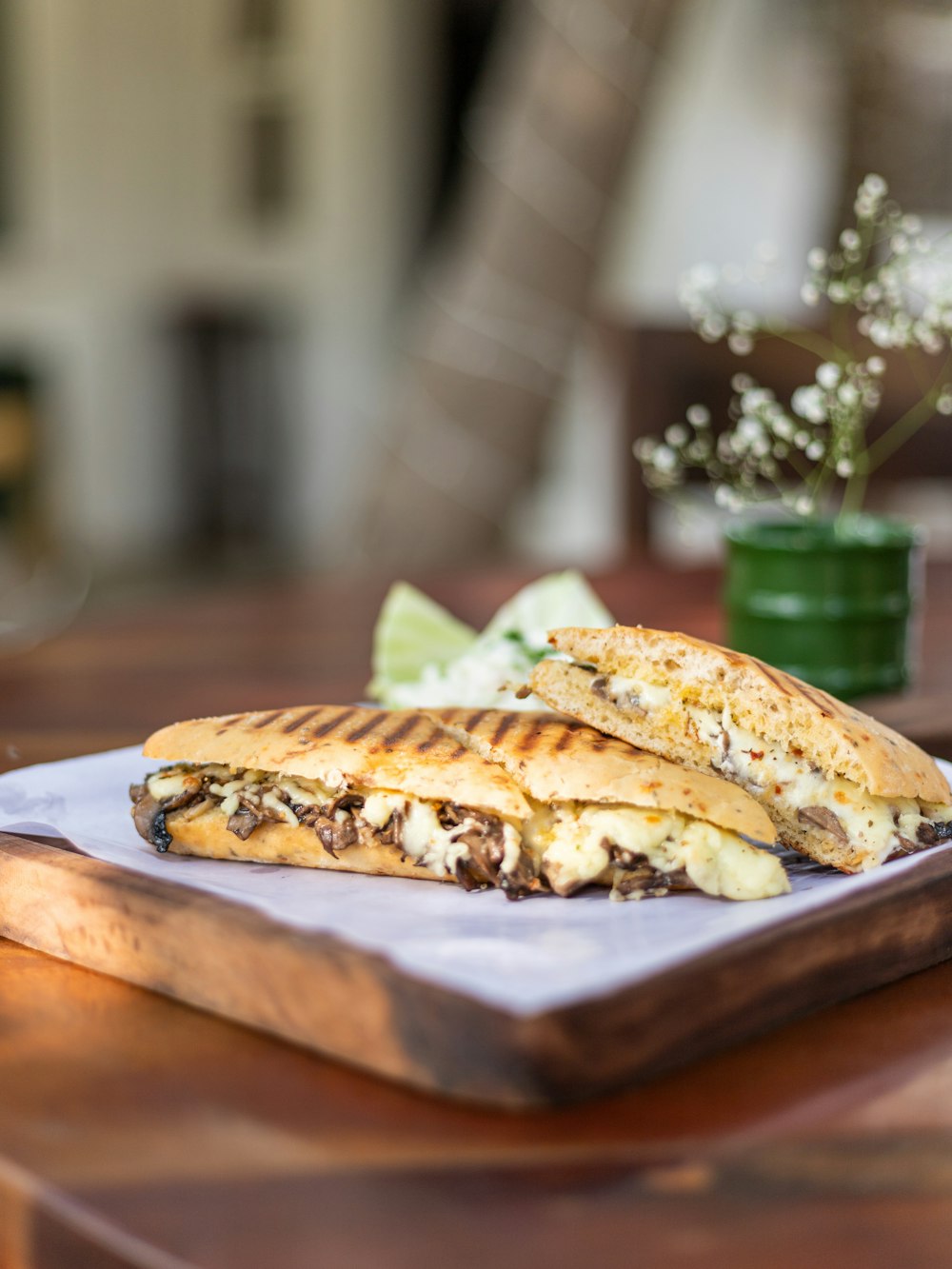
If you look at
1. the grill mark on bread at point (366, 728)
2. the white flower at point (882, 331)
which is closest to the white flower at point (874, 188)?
the white flower at point (882, 331)

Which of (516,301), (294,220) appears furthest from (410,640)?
(294,220)

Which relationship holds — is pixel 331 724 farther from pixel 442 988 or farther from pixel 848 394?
pixel 848 394

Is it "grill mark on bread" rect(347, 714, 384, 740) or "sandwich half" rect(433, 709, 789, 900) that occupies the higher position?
"grill mark on bread" rect(347, 714, 384, 740)

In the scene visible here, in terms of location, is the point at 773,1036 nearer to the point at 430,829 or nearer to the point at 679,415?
the point at 430,829

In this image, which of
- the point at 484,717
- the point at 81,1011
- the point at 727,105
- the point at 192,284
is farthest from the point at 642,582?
the point at 192,284

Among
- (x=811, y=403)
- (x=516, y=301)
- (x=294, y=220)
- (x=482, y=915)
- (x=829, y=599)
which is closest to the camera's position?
(x=482, y=915)

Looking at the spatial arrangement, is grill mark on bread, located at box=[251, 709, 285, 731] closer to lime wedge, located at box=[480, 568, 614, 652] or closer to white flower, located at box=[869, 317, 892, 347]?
lime wedge, located at box=[480, 568, 614, 652]

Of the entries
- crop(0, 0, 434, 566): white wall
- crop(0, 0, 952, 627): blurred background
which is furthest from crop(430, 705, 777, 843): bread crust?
crop(0, 0, 434, 566): white wall
